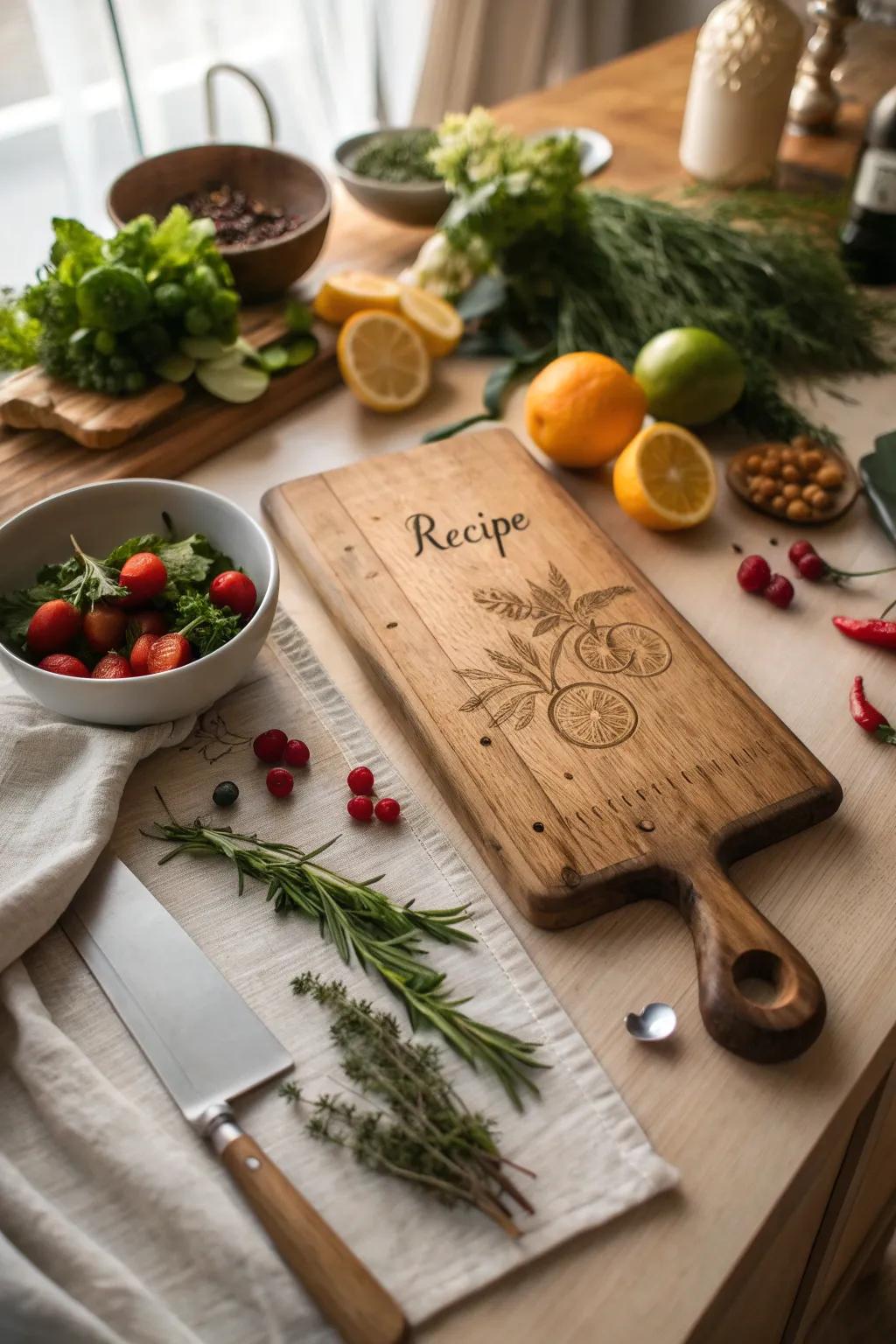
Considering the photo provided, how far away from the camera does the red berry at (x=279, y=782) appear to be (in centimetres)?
88

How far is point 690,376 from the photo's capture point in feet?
4.03

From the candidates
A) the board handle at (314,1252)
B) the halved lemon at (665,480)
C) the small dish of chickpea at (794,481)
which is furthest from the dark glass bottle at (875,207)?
the board handle at (314,1252)

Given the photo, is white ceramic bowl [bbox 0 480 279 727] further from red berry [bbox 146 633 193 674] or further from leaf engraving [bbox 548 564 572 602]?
leaf engraving [bbox 548 564 572 602]

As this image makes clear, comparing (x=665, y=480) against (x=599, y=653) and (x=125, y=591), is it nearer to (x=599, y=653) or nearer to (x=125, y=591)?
(x=599, y=653)

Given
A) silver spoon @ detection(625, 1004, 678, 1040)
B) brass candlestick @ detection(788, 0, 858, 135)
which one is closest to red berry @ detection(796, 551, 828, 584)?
silver spoon @ detection(625, 1004, 678, 1040)

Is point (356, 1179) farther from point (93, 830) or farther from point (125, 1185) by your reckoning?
point (93, 830)

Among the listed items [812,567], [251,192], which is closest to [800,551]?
[812,567]

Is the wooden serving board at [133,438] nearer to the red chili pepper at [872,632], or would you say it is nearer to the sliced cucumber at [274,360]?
the sliced cucumber at [274,360]

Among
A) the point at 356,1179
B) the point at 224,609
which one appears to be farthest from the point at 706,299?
the point at 356,1179

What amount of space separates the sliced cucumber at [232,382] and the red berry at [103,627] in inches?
19.4

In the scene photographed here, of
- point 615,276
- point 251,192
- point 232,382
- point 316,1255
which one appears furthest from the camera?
point 251,192

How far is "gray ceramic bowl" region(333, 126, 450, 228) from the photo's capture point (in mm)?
1566

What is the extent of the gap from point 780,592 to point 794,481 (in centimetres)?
19

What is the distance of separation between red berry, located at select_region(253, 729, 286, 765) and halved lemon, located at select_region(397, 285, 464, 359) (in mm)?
709
